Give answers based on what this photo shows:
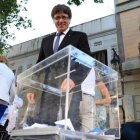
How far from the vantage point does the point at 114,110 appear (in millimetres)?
1344

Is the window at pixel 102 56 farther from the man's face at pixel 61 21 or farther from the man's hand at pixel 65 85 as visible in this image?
the man's hand at pixel 65 85

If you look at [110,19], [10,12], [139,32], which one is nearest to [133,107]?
[139,32]

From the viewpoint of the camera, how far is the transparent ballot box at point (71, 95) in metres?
1.10

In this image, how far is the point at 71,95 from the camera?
1.13 m

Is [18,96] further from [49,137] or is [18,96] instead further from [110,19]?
[110,19]

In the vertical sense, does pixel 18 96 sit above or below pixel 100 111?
above

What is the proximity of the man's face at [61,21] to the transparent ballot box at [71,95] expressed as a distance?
466 mm

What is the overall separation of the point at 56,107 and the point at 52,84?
0.18 meters

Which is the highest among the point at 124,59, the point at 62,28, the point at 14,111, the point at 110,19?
the point at 110,19

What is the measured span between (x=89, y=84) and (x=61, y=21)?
2.11 ft

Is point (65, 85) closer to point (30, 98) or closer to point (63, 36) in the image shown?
point (30, 98)

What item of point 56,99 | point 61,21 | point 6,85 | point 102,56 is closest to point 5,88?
point 6,85

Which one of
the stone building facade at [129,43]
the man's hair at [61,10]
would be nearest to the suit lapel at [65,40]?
the man's hair at [61,10]

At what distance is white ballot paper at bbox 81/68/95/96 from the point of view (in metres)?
1.26
